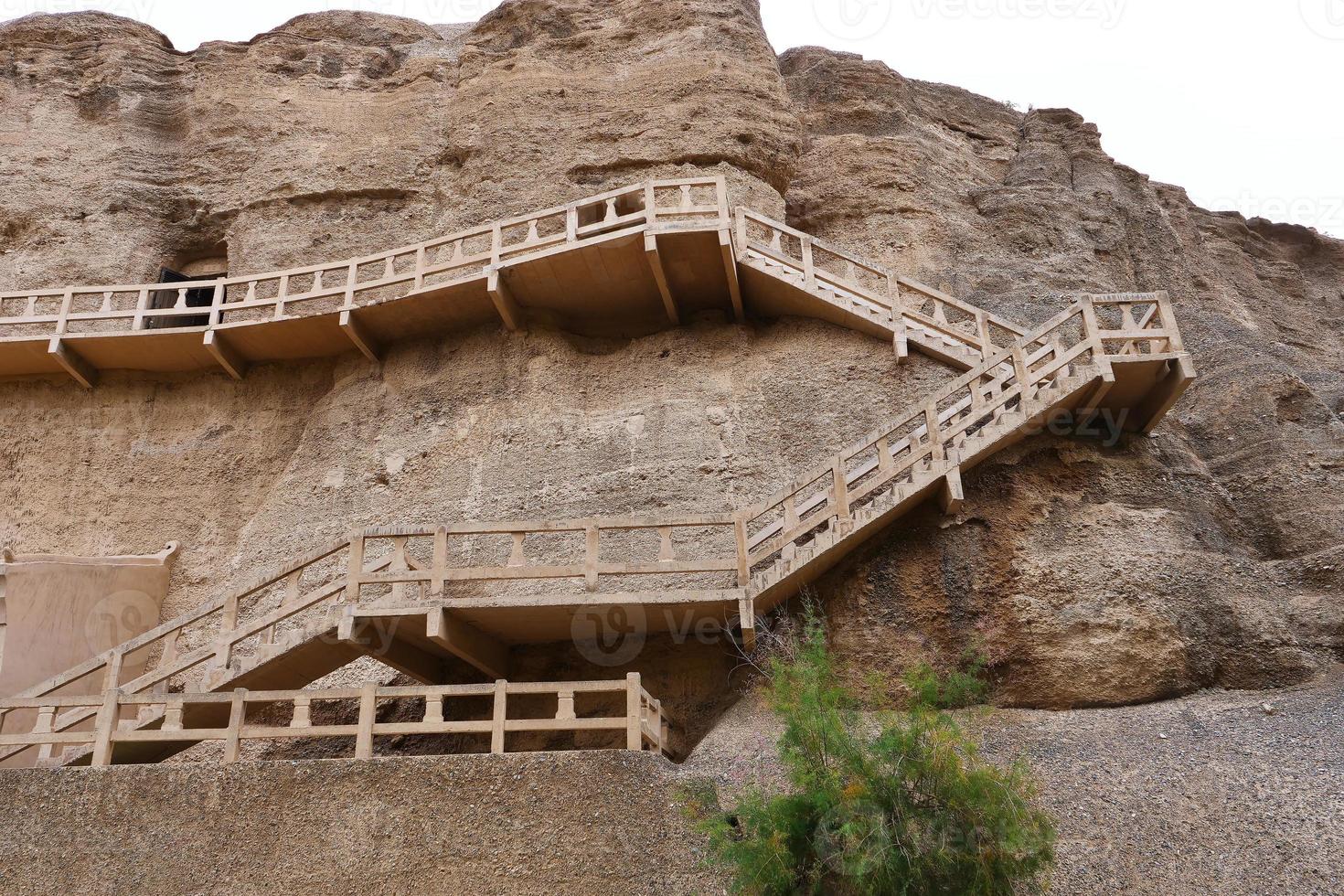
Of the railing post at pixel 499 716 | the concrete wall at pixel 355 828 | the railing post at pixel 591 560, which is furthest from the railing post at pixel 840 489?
the railing post at pixel 499 716

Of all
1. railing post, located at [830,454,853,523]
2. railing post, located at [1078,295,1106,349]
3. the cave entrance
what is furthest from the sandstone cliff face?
railing post, located at [1078,295,1106,349]

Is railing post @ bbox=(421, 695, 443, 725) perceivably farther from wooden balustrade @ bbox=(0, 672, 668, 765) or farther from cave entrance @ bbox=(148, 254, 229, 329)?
cave entrance @ bbox=(148, 254, 229, 329)

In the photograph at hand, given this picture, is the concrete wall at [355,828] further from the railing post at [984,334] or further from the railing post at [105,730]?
the railing post at [984,334]

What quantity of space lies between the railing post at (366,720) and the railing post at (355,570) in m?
1.32

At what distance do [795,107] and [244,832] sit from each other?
1820cm

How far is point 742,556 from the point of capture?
12.0 metres

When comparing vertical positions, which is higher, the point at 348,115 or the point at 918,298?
the point at 348,115

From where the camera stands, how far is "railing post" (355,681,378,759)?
10.6 m

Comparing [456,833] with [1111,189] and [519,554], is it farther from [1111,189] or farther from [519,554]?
[1111,189]

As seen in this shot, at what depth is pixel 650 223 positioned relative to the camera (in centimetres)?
1580

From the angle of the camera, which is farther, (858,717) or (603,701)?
(603,701)

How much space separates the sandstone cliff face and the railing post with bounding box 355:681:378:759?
181 inches

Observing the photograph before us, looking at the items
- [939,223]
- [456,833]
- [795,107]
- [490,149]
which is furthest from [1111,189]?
[456,833]

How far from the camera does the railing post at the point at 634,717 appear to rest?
10.5 m
